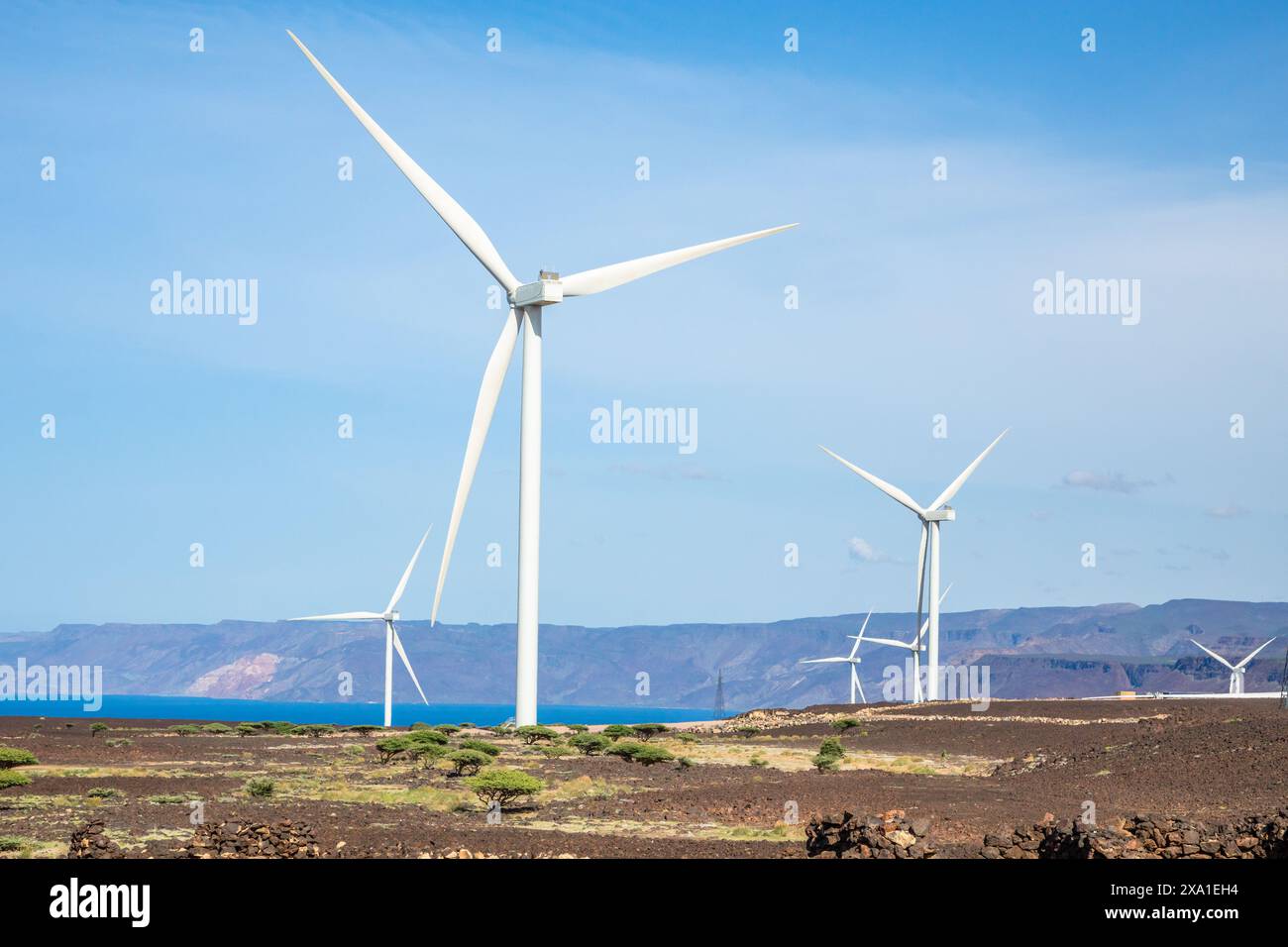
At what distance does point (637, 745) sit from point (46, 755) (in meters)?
21.7

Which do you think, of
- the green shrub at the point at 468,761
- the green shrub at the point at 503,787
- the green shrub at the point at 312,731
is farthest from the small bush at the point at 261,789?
the green shrub at the point at 312,731

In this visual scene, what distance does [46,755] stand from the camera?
165 ft

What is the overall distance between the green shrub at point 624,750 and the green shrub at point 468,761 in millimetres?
7500

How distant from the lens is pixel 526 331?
5709 centimetres

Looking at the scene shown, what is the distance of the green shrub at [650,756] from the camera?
51.3 meters

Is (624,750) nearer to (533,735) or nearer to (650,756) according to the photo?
(650,756)

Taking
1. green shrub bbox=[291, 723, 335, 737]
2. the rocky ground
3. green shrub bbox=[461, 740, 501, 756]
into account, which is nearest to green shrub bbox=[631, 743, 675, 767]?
the rocky ground

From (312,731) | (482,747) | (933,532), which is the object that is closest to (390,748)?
(482,747)

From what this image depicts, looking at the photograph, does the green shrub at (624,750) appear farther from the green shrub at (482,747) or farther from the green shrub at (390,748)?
the green shrub at (390,748)

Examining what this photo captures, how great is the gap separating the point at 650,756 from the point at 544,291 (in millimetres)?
18976
